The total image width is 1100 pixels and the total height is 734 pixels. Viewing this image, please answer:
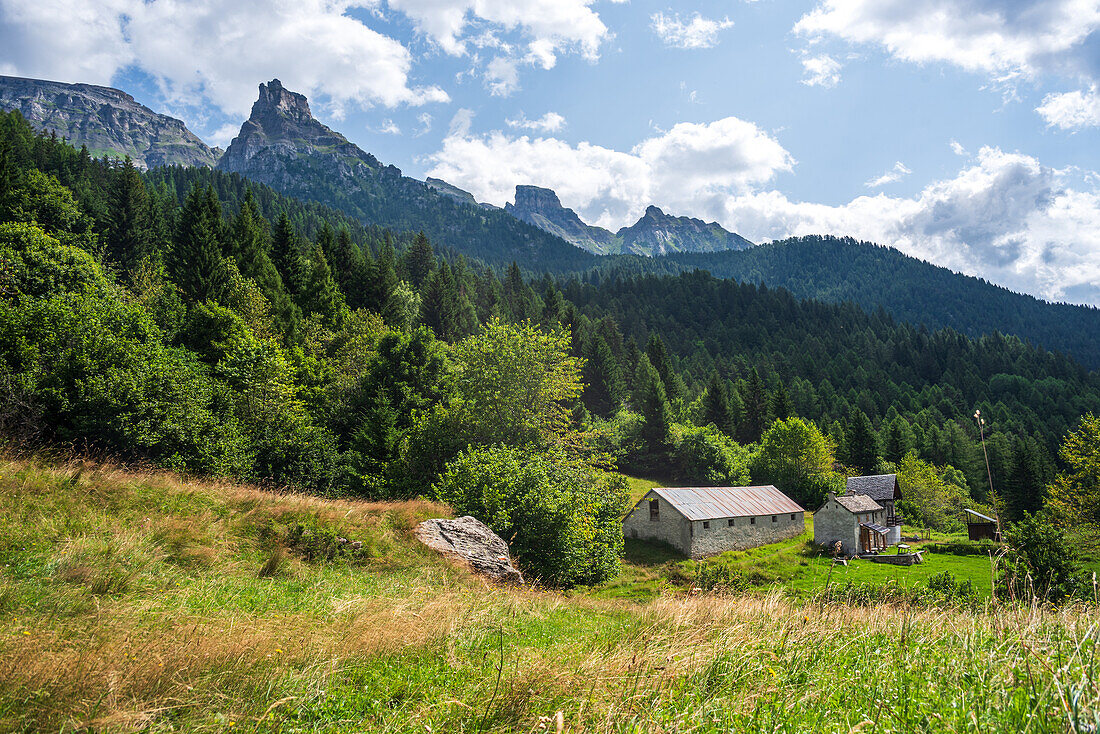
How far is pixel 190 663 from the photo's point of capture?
4.82 m

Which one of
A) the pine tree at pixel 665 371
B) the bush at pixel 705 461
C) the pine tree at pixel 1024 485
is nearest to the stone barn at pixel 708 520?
the bush at pixel 705 461

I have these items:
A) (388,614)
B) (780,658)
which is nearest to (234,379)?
(388,614)

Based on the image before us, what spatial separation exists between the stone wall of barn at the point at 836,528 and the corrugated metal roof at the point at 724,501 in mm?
3587

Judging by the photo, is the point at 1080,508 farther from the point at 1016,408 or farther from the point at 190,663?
the point at 1016,408

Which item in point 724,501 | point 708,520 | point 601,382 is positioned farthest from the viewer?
point 601,382

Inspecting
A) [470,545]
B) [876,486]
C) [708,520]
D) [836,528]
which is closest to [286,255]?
[470,545]

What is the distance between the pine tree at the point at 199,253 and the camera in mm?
45562

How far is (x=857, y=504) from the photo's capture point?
50062 millimetres

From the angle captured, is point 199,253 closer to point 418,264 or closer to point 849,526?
point 418,264

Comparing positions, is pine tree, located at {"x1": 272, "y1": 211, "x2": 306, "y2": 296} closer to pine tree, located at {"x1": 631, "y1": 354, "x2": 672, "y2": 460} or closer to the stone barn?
the stone barn

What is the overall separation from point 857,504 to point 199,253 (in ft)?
222

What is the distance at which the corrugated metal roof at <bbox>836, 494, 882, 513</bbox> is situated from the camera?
48781 mm

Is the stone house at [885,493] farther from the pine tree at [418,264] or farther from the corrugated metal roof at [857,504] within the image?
the pine tree at [418,264]

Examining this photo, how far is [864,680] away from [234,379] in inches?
1344
